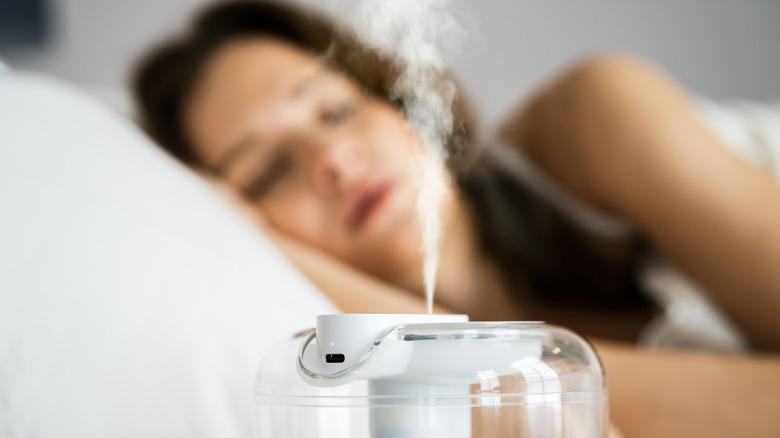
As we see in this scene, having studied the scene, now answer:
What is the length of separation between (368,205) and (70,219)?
1.65 feet

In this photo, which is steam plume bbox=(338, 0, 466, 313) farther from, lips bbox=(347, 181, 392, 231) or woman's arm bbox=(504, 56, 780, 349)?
woman's arm bbox=(504, 56, 780, 349)

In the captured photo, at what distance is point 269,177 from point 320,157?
4.0 inches

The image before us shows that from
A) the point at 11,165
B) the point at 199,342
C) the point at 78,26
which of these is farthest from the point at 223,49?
the point at 199,342

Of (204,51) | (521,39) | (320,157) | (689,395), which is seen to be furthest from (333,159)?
(521,39)

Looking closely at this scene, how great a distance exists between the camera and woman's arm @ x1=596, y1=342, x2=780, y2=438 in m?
0.64

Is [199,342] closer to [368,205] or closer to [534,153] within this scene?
[368,205]

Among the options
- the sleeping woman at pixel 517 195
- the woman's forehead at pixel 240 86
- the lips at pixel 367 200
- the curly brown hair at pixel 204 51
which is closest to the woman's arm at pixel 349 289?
the sleeping woman at pixel 517 195

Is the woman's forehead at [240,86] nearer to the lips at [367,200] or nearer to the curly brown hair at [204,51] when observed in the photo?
the curly brown hair at [204,51]

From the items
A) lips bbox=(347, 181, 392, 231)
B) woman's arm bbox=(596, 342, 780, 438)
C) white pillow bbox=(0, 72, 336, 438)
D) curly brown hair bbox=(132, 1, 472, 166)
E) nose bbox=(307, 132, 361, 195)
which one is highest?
curly brown hair bbox=(132, 1, 472, 166)

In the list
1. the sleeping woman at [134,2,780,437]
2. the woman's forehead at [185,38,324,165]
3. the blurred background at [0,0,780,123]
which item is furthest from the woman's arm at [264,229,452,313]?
the blurred background at [0,0,780,123]

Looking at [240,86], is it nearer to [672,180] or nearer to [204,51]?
[204,51]

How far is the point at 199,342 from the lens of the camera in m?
0.41

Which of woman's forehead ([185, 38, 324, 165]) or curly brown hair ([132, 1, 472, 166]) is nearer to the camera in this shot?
woman's forehead ([185, 38, 324, 165])

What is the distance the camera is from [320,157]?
2.93ft
